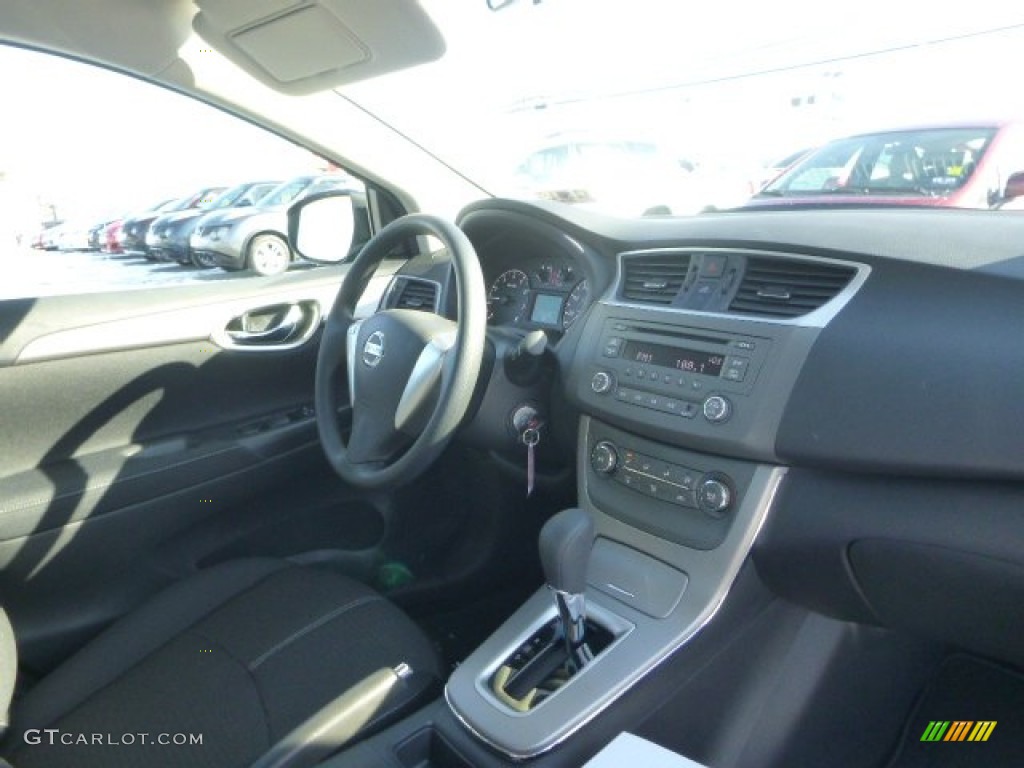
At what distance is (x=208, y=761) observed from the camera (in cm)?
146

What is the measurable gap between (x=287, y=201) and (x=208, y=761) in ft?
6.08

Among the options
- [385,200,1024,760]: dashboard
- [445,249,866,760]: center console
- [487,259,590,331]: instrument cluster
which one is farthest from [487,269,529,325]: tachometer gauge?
[445,249,866,760]: center console

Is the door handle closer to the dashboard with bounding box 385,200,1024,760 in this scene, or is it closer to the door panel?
the door panel

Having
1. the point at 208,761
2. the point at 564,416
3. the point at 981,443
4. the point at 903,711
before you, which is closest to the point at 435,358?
the point at 564,416

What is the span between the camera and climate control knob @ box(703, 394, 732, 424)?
57.5 inches

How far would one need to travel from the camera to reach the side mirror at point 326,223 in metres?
2.64

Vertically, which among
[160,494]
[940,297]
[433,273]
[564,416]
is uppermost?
[940,297]

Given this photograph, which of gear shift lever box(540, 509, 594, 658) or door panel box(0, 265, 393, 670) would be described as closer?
gear shift lever box(540, 509, 594, 658)

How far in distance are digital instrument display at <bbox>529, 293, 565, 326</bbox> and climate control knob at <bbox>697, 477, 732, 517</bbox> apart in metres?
0.65

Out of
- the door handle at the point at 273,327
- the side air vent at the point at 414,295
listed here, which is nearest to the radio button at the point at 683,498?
the side air vent at the point at 414,295

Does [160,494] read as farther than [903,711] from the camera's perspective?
Yes

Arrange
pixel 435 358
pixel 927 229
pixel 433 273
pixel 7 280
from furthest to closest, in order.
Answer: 1. pixel 7 280
2. pixel 433 273
3. pixel 435 358
4. pixel 927 229

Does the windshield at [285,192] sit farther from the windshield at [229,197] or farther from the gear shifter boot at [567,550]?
the gear shifter boot at [567,550]

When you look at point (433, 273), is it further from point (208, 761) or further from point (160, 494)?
point (208, 761)
